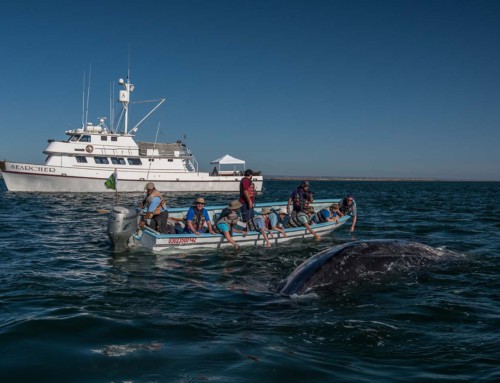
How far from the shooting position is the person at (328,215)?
53.3 ft

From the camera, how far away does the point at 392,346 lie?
17.0ft

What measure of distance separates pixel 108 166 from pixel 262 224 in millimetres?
31069

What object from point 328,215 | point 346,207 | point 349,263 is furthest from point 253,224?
point 349,263

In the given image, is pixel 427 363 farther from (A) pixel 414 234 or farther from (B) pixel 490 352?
(A) pixel 414 234

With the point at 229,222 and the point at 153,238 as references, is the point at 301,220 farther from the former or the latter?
the point at 153,238

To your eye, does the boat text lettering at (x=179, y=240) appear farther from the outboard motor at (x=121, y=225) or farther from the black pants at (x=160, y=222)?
the outboard motor at (x=121, y=225)

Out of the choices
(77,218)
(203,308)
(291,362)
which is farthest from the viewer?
(77,218)

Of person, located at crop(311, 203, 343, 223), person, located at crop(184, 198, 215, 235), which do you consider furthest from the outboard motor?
person, located at crop(311, 203, 343, 223)

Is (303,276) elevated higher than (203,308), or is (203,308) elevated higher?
(303,276)

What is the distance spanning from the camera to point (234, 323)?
5953 mm

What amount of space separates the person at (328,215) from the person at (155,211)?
6250 millimetres

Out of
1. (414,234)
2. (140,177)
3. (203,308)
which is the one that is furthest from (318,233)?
(140,177)

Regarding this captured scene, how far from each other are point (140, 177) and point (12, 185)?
11490mm

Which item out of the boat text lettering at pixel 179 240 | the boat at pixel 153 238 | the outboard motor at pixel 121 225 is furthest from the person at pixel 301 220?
the outboard motor at pixel 121 225
